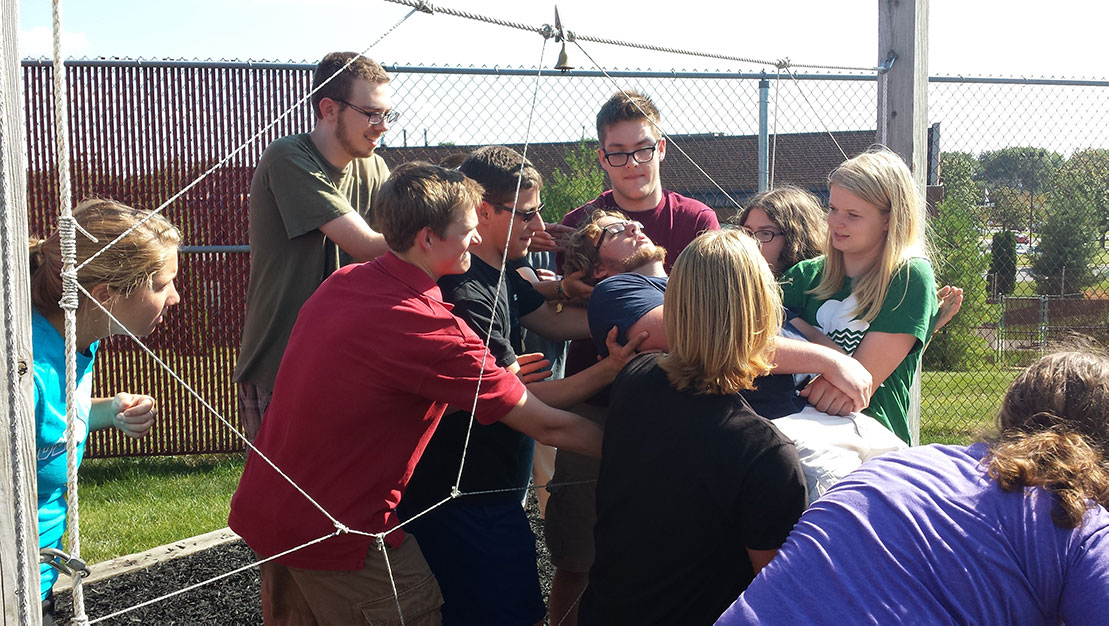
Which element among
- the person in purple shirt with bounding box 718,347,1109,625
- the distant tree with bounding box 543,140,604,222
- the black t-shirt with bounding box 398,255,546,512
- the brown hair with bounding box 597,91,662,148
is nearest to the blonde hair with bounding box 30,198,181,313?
the black t-shirt with bounding box 398,255,546,512

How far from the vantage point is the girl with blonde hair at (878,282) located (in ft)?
8.79

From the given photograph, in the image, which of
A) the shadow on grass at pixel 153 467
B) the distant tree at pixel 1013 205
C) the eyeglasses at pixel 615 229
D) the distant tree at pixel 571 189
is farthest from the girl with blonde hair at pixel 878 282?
the distant tree at pixel 1013 205

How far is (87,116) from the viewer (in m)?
5.91

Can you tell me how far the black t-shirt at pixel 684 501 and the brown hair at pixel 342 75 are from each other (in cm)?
173

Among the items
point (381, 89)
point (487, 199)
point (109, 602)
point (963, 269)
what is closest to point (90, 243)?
point (487, 199)

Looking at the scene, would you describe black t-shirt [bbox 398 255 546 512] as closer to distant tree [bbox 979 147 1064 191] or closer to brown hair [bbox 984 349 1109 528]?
brown hair [bbox 984 349 1109 528]

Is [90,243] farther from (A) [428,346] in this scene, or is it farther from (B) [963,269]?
(B) [963,269]

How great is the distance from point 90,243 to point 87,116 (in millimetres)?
4382

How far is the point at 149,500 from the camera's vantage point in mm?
5344

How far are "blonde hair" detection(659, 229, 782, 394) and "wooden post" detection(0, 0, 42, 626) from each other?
1315 millimetres

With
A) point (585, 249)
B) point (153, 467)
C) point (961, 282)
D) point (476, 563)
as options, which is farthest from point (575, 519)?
point (961, 282)

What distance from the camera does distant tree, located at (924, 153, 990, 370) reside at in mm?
11180

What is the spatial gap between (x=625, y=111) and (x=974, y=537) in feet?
7.08

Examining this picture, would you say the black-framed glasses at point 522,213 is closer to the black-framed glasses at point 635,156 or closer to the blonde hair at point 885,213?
the black-framed glasses at point 635,156
